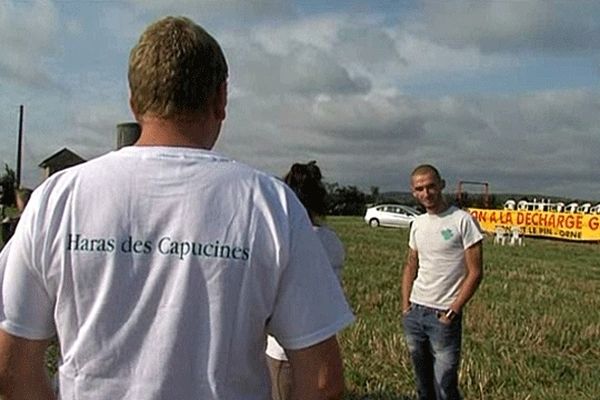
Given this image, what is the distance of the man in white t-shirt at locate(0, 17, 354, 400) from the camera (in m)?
2.07

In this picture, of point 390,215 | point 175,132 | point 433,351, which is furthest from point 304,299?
point 390,215

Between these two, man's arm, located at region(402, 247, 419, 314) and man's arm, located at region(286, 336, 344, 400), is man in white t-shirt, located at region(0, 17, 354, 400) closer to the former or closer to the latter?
man's arm, located at region(286, 336, 344, 400)

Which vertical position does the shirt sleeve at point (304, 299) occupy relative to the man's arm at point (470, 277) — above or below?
above

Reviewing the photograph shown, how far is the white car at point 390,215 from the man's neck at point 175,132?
170 feet

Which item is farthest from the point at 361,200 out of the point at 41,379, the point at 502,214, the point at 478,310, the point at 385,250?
the point at 41,379

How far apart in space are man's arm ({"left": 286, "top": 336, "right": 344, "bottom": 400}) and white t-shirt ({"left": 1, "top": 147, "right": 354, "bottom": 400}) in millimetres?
34

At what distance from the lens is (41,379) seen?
2.21 meters

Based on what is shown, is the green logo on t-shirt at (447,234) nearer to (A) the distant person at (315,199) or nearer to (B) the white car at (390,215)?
(A) the distant person at (315,199)

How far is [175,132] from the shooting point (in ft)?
7.06

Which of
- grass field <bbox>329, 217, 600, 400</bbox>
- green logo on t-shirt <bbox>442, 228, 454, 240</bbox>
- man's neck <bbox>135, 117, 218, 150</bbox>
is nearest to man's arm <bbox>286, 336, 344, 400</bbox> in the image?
man's neck <bbox>135, 117, 218, 150</bbox>

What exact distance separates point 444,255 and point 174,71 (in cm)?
481

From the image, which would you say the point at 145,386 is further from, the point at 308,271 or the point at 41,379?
the point at 308,271

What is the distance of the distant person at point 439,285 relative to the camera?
6.59 m

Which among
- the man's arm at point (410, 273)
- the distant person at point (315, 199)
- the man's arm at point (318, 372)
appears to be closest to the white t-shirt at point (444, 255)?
the man's arm at point (410, 273)
